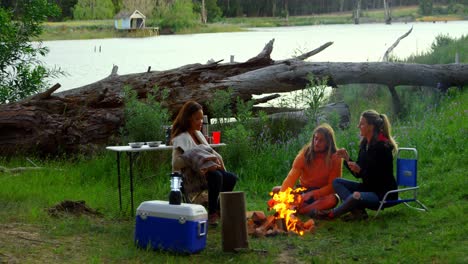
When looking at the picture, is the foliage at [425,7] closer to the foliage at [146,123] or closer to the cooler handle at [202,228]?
the foliage at [146,123]

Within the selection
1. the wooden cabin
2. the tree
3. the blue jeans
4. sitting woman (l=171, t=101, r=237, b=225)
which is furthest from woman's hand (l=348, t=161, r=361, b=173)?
the wooden cabin

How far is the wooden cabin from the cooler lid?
22.6m

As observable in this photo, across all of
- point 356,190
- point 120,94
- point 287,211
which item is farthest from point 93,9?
point 287,211

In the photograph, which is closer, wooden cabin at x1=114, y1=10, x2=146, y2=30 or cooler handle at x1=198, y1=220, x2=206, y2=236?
cooler handle at x1=198, y1=220, x2=206, y2=236

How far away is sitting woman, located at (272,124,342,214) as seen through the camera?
21.2 ft

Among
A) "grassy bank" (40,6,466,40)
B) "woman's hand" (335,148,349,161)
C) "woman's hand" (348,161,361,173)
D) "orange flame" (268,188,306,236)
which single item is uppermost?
"grassy bank" (40,6,466,40)

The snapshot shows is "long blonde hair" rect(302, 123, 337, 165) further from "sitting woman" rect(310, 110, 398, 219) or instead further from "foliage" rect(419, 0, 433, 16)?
"foliage" rect(419, 0, 433, 16)

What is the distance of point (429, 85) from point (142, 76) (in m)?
4.93

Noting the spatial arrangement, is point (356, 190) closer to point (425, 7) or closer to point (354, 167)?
point (354, 167)

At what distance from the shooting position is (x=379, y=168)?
6312 millimetres

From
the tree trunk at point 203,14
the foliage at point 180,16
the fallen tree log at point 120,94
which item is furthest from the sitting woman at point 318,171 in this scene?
the tree trunk at point 203,14

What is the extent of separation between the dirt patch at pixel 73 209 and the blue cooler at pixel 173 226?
4.53 ft

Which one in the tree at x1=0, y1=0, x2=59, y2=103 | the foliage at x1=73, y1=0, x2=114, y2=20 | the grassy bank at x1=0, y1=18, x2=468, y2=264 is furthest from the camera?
the foliage at x1=73, y1=0, x2=114, y2=20

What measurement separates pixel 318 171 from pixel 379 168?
0.58 m
